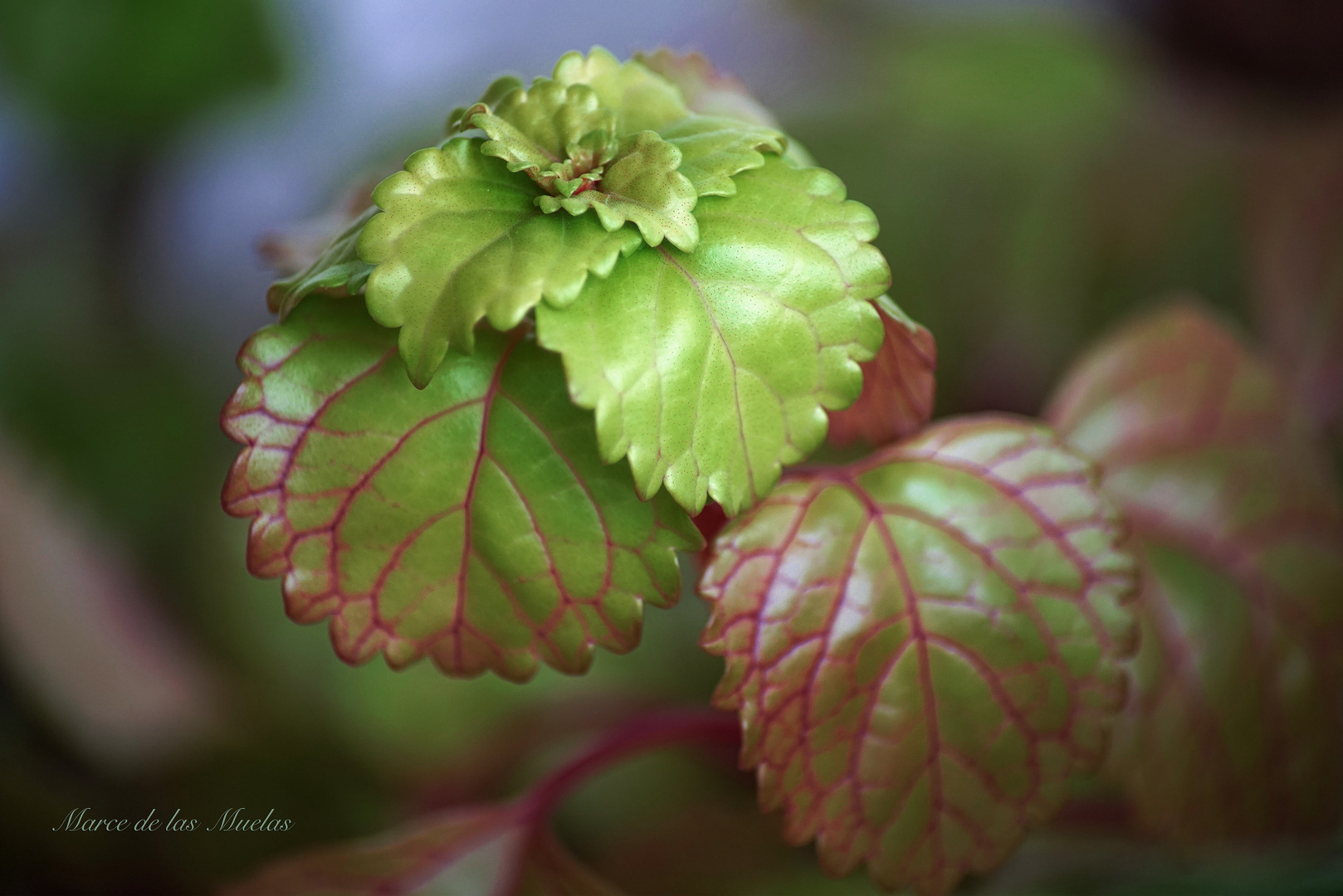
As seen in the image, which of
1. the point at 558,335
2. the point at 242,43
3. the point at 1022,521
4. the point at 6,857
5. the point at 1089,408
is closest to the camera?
the point at 558,335

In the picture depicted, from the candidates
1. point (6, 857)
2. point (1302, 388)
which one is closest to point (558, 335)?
point (6, 857)

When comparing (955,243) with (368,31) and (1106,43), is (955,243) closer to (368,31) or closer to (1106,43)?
(1106,43)

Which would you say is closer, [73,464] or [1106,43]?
[73,464]

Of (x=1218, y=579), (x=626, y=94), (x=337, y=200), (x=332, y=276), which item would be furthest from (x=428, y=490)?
(x=337, y=200)

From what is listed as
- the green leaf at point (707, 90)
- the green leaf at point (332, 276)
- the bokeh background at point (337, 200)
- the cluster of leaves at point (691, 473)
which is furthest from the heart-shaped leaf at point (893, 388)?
the bokeh background at point (337, 200)

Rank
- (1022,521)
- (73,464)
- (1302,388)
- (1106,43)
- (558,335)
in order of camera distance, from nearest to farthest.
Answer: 1. (558,335)
2. (1022,521)
3. (1302,388)
4. (73,464)
5. (1106,43)

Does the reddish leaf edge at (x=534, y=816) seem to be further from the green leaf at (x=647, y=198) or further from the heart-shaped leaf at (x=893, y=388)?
the green leaf at (x=647, y=198)

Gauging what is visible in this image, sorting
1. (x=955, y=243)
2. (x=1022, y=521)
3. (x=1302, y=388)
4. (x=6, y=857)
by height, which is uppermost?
(x=1022, y=521)

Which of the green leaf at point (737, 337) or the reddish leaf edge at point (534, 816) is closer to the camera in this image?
the green leaf at point (737, 337)
